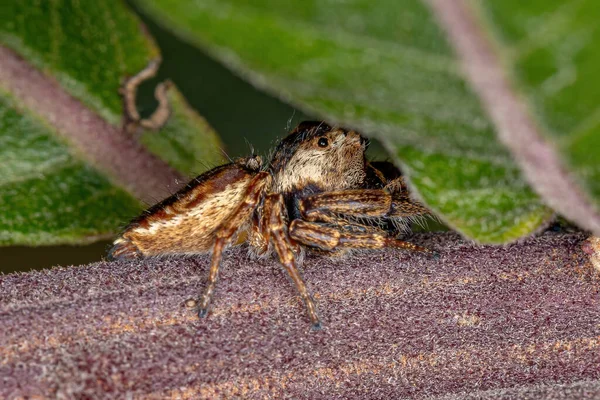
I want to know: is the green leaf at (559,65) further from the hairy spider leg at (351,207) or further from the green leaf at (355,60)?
the hairy spider leg at (351,207)

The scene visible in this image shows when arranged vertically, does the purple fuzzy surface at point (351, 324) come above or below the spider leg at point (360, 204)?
below

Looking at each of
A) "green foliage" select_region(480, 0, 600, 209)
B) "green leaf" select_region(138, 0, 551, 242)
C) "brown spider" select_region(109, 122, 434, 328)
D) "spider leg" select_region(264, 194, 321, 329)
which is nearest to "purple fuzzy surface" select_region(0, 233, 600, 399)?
"spider leg" select_region(264, 194, 321, 329)

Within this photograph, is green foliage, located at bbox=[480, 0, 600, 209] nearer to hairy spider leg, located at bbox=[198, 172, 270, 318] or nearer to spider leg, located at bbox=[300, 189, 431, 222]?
hairy spider leg, located at bbox=[198, 172, 270, 318]

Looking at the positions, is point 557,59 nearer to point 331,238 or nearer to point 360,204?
point 331,238

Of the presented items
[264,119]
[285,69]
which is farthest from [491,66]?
[264,119]

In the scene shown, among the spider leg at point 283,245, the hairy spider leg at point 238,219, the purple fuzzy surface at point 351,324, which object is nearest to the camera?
the purple fuzzy surface at point 351,324

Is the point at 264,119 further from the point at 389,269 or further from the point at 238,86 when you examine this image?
the point at 389,269

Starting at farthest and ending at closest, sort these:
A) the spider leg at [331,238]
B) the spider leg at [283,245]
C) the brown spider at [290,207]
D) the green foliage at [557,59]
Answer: the brown spider at [290,207]
the spider leg at [331,238]
the spider leg at [283,245]
the green foliage at [557,59]

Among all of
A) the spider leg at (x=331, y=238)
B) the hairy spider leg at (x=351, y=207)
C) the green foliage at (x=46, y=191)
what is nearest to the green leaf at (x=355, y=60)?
the spider leg at (x=331, y=238)
